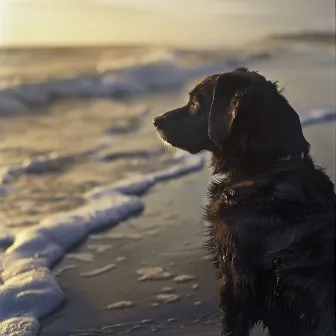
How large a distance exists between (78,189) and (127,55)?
19675 millimetres

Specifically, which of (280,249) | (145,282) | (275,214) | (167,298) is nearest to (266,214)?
(275,214)

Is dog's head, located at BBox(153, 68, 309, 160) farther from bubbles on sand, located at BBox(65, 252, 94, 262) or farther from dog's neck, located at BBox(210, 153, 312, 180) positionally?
Answer: bubbles on sand, located at BBox(65, 252, 94, 262)

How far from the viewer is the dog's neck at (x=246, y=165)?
3.04 m

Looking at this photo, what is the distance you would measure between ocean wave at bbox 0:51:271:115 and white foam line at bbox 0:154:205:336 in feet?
23.0

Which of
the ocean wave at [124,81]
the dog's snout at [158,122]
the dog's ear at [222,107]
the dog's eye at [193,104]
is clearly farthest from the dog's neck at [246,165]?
the ocean wave at [124,81]

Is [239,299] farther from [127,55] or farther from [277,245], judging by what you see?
[127,55]

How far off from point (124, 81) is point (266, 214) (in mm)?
15154

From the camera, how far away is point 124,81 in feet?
57.8

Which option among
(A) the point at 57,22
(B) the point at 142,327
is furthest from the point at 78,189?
(A) the point at 57,22

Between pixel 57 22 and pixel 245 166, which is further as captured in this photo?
pixel 57 22

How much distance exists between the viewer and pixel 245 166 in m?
3.23

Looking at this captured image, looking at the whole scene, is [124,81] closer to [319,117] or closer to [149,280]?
[319,117]

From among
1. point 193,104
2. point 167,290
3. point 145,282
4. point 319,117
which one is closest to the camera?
point 193,104

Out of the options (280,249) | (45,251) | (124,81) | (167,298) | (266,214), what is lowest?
(167,298)
